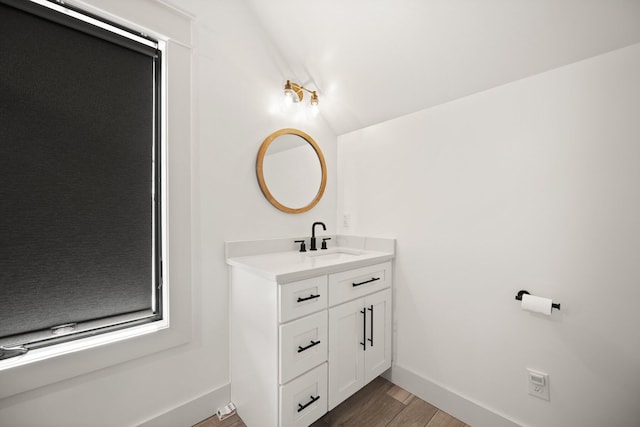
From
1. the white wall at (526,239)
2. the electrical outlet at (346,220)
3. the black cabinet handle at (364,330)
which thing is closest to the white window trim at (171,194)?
the black cabinet handle at (364,330)

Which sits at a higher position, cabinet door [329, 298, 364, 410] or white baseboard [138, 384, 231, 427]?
cabinet door [329, 298, 364, 410]

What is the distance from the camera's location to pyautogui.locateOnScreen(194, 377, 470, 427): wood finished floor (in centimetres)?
149

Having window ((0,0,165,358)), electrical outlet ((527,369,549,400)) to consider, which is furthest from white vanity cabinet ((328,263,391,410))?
window ((0,0,165,358))

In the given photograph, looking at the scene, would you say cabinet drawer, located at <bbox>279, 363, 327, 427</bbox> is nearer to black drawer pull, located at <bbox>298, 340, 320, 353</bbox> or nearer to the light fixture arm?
black drawer pull, located at <bbox>298, 340, 320, 353</bbox>

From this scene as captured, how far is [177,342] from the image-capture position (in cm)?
141

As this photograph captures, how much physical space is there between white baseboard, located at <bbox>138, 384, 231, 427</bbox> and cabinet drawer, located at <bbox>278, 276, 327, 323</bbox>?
772 millimetres

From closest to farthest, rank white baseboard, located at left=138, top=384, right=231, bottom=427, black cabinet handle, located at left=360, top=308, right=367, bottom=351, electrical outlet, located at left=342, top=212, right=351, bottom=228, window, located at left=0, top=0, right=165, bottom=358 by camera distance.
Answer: window, located at left=0, top=0, right=165, bottom=358 → white baseboard, located at left=138, top=384, right=231, bottom=427 → black cabinet handle, located at left=360, top=308, right=367, bottom=351 → electrical outlet, located at left=342, top=212, right=351, bottom=228

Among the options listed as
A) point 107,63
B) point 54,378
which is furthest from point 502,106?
point 54,378

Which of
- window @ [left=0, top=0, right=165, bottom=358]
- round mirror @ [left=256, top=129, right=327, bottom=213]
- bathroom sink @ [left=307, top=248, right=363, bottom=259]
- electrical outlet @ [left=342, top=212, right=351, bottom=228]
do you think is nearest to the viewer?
window @ [left=0, top=0, right=165, bottom=358]

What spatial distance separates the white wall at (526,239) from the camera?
3.65ft

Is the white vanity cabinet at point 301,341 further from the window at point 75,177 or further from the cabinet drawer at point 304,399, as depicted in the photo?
the window at point 75,177

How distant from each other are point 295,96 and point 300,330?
1.48 metres

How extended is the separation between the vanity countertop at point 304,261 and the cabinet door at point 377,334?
250mm

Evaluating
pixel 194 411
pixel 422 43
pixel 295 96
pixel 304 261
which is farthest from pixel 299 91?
pixel 194 411
